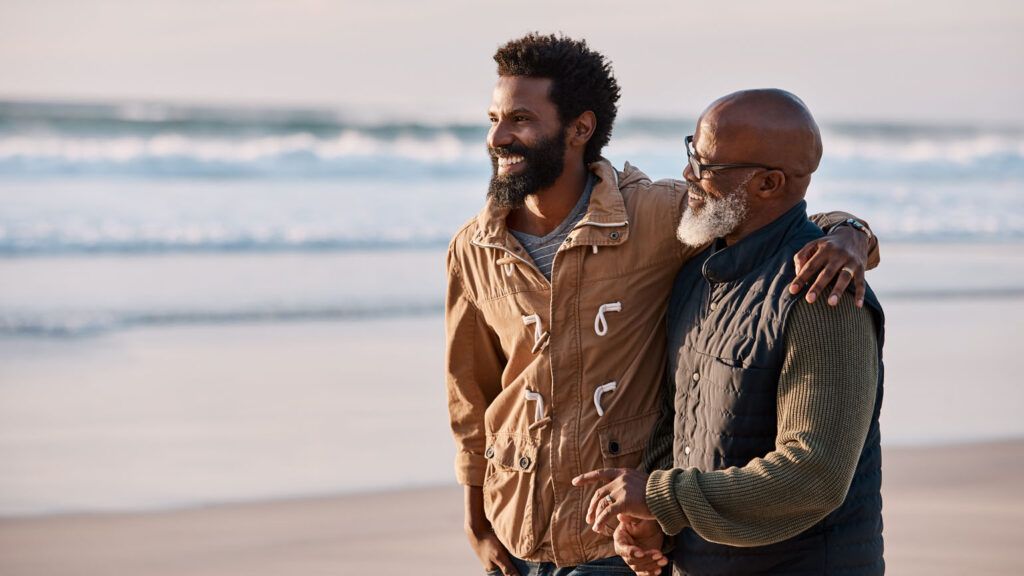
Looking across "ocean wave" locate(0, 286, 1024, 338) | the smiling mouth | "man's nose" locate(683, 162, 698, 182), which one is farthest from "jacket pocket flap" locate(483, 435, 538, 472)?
"ocean wave" locate(0, 286, 1024, 338)

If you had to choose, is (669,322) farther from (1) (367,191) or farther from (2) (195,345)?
(1) (367,191)

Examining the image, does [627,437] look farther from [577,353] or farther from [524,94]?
[524,94]

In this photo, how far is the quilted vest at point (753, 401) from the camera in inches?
101

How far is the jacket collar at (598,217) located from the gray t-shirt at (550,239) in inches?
2.1

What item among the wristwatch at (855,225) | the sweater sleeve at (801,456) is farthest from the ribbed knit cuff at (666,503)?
the wristwatch at (855,225)

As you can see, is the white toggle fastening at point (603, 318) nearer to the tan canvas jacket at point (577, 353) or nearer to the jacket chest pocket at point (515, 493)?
the tan canvas jacket at point (577, 353)

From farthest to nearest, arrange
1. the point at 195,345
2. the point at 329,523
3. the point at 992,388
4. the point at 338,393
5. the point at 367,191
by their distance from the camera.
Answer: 1. the point at 367,191
2. the point at 195,345
3. the point at 992,388
4. the point at 338,393
5. the point at 329,523

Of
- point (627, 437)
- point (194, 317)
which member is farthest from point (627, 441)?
point (194, 317)

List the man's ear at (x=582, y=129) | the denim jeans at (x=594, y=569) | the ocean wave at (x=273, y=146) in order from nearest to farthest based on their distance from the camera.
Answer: the denim jeans at (x=594, y=569), the man's ear at (x=582, y=129), the ocean wave at (x=273, y=146)

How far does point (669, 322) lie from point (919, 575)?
319 centimetres

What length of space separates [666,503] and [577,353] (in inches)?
29.8

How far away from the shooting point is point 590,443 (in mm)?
3195

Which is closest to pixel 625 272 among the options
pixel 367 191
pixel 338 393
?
pixel 338 393

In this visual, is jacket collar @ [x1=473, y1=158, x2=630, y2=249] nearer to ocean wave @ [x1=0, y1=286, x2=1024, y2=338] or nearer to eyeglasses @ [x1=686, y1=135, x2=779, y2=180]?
eyeglasses @ [x1=686, y1=135, x2=779, y2=180]
